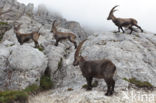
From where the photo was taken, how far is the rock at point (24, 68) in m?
13.8

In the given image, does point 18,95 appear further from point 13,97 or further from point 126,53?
point 126,53

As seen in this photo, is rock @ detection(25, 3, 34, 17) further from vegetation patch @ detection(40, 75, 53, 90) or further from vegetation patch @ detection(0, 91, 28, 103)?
vegetation patch @ detection(0, 91, 28, 103)

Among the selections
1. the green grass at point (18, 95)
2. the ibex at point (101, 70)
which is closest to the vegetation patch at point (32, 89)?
the green grass at point (18, 95)

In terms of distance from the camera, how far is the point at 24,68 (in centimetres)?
1434

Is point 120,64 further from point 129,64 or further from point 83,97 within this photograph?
point 83,97

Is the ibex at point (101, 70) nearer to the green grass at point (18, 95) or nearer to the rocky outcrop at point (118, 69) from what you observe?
the rocky outcrop at point (118, 69)

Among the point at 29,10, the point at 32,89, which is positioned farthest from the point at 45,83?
the point at 29,10

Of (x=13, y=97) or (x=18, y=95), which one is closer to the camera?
(x=13, y=97)

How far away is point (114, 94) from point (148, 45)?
7.66m

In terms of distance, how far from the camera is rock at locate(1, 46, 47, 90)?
1385 centimetres

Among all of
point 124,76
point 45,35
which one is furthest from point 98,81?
point 45,35

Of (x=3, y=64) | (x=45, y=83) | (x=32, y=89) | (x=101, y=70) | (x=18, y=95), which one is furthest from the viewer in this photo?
(x=3, y=64)

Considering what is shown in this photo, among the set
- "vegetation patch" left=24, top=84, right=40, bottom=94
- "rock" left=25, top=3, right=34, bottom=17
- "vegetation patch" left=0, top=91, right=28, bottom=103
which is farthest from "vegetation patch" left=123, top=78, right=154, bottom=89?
"rock" left=25, top=3, right=34, bottom=17

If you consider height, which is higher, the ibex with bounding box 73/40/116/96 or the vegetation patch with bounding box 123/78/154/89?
the ibex with bounding box 73/40/116/96
